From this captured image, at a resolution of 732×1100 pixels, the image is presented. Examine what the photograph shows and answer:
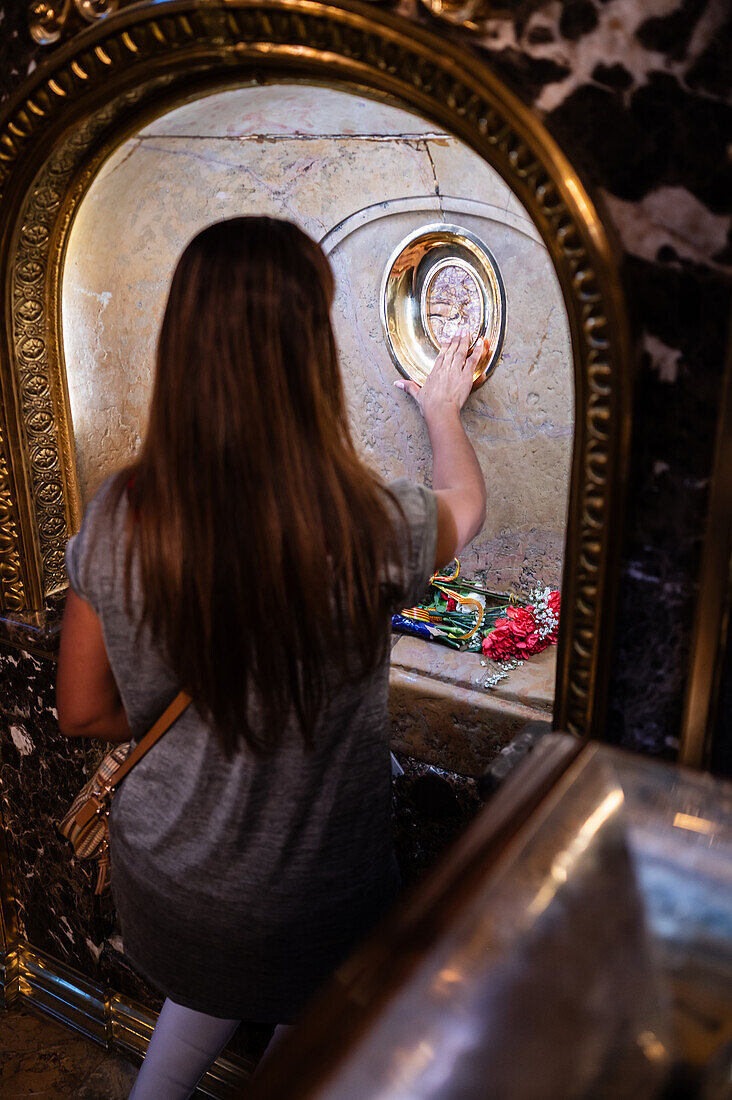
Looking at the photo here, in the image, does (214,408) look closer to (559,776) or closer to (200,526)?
(200,526)

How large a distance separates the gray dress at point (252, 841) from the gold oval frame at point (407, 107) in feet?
0.80

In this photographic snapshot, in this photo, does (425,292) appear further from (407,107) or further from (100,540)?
(100,540)

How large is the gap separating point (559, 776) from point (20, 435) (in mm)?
1403

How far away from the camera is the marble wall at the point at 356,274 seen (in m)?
2.01

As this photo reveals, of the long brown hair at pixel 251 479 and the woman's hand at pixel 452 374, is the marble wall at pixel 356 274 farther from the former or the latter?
the long brown hair at pixel 251 479

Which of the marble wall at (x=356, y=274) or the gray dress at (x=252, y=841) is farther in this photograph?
the marble wall at (x=356, y=274)

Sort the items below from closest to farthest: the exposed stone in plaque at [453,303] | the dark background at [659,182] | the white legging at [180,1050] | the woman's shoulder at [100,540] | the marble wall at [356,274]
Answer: the dark background at [659,182] < the woman's shoulder at [100,540] < the white legging at [180,1050] < the marble wall at [356,274] < the exposed stone in plaque at [453,303]

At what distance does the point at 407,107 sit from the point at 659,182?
40cm

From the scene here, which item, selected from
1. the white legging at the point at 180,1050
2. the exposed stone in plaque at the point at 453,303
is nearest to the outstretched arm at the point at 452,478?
the exposed stone in plaque at the point at 453,303

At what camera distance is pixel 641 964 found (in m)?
0.72

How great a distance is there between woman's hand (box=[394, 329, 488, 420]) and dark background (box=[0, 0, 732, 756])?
101cm

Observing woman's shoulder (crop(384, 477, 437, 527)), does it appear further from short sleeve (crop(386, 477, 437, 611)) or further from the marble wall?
the marble wall

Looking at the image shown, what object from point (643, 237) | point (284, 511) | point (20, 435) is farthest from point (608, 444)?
point (20, 435)

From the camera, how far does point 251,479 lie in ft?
3.34
